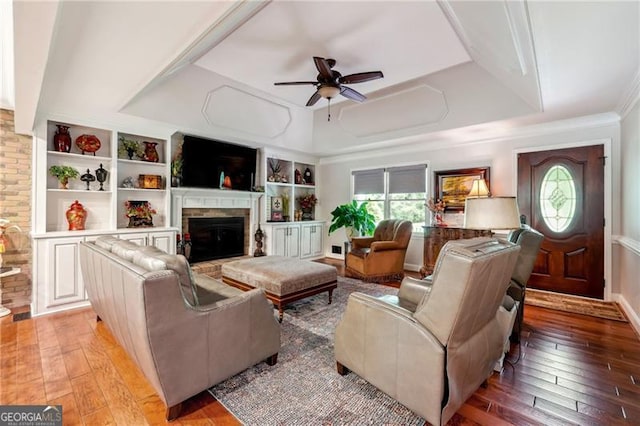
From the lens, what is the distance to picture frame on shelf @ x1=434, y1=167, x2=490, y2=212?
4672 mm

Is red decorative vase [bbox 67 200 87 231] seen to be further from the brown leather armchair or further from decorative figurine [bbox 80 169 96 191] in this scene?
the brown leather armchair

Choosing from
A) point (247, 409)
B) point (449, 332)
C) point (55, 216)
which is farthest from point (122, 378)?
point (55, 216)

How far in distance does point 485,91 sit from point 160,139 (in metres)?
4.87

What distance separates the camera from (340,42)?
10.4 feet

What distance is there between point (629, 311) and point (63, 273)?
6.59 m

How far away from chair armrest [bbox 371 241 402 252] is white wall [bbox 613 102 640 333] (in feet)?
8.90

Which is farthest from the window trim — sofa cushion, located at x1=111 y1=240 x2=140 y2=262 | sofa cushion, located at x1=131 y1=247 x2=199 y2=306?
sofa cushion, located at x1=111 y1=240 x2=140 y2=262

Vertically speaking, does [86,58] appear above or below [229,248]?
above

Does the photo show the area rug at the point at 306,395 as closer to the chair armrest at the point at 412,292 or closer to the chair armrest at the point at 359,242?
the chair armrest at the point at 412,292

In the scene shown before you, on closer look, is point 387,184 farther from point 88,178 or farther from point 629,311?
point 88,178

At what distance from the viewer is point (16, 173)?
335 cm

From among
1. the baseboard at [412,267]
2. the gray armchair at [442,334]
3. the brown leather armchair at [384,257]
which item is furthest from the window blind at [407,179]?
the gray armchair at [442,334]

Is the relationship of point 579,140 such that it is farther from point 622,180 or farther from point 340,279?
point 340,279

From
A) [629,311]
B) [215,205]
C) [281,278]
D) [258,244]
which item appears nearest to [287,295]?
[281,278]
